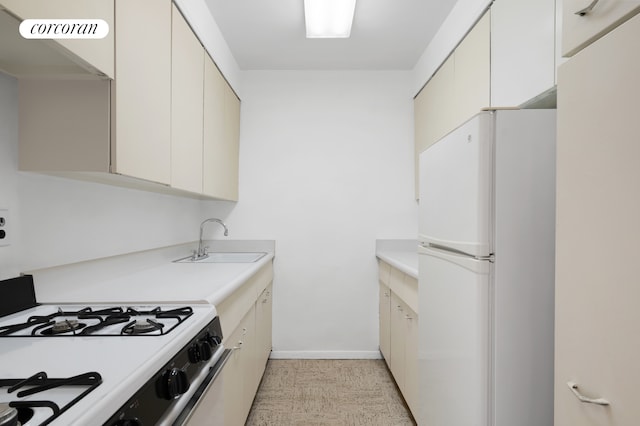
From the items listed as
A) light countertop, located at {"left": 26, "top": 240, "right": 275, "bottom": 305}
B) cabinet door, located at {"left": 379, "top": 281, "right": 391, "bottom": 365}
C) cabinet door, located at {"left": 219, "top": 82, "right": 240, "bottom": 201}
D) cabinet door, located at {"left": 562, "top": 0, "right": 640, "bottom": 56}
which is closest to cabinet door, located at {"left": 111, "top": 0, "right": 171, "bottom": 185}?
light countertop, located at {"left": 26, "top": 240, "right": 275, "bottom": 305}

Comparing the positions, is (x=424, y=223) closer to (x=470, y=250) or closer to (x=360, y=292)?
(x=470, y=250)

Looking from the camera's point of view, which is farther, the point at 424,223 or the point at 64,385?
the point at 424,223

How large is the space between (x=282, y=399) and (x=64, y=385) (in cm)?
203

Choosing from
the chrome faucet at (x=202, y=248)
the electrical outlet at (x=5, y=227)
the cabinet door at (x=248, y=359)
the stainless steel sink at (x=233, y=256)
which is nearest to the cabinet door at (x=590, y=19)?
the electrical outlet at (x=5, y=227)

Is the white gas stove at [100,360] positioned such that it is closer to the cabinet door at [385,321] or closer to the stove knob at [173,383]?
the stove knob at [173,383]

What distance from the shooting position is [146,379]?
74cm

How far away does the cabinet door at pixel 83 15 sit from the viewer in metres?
0.80

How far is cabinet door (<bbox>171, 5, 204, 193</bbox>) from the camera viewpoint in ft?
5.51

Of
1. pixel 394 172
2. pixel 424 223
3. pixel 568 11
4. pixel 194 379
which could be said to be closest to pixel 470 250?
pixel 424 223

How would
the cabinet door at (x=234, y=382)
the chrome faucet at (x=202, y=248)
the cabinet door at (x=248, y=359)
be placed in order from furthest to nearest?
the chrome faucet at (x=202, y=248)
the cabinet door at (x=248, y=359)
the cabinet door at (x=234, y=382)

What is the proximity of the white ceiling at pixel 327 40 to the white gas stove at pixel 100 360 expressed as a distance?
6.20ft

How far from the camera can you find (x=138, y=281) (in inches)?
65.2

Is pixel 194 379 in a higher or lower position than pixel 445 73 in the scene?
lower

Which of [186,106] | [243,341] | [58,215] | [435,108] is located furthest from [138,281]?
[435,108]
